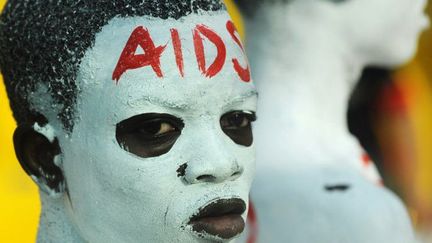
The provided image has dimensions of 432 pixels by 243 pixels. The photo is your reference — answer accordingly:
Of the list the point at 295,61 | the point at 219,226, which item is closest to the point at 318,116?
the point at 295,61

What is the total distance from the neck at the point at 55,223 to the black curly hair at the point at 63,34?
0.53 feet

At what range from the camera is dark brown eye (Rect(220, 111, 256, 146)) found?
158 centimetres

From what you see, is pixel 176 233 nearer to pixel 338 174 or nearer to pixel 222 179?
pixel 222 179

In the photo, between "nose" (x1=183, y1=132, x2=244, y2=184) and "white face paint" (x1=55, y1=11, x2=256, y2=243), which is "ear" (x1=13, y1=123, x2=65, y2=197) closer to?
"white face paint" (x1=55, y1=11, x2=256, y2=243)

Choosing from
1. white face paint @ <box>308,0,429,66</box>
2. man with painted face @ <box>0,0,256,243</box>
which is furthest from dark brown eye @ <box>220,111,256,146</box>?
white face paint @ <box>308,0,429,66</box>

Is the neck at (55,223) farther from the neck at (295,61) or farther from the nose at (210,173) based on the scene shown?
the neck at (295,61)

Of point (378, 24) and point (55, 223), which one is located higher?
point (378, 24)

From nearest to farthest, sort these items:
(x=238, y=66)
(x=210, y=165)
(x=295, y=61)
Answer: (x=210, y=165)
(x=238, y=66)
(x=295, y=61)

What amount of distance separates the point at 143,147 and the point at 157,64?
0.14m

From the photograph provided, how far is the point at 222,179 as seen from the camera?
1.52 meters

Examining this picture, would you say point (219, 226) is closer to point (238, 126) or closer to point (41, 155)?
point (238, 126)

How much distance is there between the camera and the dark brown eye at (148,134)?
1.51 metres

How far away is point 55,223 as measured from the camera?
1665 millimetres

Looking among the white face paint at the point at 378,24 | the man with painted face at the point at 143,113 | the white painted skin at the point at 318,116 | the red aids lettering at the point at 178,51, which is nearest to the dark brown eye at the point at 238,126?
the man with painted face at the point at 143,113
